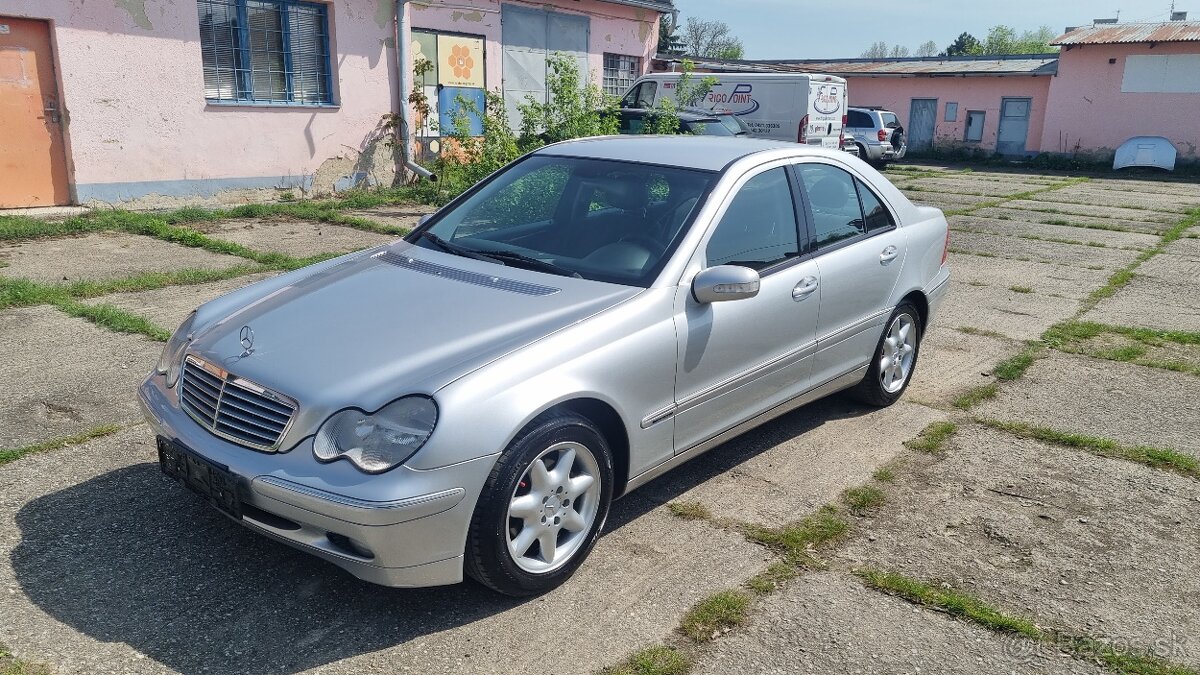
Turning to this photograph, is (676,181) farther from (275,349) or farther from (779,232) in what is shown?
(275,349)

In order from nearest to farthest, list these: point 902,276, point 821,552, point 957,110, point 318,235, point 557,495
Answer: point 557,495, point 821,552, point 902,276, point 318,235, point 957,110

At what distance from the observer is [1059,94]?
1152 inches

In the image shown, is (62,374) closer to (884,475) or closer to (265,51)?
(884,475)

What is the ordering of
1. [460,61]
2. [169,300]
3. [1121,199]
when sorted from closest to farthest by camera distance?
[169,300] < [460,61] < [1121,199]

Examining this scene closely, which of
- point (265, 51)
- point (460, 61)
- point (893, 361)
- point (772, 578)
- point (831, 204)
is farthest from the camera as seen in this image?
point (460, 61)

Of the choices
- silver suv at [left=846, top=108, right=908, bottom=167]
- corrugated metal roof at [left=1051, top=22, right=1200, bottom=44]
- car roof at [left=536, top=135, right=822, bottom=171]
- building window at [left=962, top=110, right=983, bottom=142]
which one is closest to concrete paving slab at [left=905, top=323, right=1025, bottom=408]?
car roof at [left=536, top=135, right=822, bottom=171]

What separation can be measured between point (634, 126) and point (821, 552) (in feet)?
38.0

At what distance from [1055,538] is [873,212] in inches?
82.0

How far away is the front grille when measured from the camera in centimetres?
315

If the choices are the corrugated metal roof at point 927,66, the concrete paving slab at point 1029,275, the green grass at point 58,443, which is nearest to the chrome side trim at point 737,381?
the green grass at point 58,443

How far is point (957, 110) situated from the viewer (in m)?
31.7

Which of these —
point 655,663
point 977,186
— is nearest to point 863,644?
point 655,663

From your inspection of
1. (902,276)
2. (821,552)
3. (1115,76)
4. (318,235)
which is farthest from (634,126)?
(1115,76)

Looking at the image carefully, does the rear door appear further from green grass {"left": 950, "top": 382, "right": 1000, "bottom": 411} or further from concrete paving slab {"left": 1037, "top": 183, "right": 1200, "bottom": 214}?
concrete paving slab {"left": 1037, "top": 183, "right": 1200, "bottom": 214}
